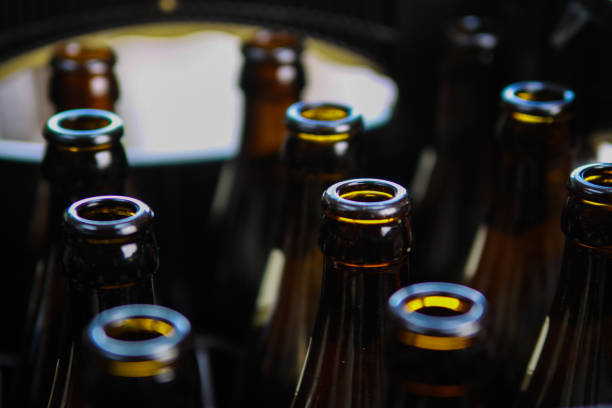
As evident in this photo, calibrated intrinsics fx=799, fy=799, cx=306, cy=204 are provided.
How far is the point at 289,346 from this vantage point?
2.04 ft

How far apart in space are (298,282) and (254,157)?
9.6 inches

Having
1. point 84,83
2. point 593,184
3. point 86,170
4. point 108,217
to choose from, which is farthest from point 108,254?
point 84,83

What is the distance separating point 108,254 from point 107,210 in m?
0.03

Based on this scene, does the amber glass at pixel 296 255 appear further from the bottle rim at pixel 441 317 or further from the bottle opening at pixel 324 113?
the bottle rim at pixel 441 317

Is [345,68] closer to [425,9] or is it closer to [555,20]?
[425,9]

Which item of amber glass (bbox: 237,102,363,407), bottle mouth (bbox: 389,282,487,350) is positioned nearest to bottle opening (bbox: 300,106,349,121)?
amber glass (bbox: 237,102,363,407)

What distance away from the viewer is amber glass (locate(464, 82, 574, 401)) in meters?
0.55

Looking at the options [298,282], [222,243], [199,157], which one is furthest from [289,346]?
[222,243]

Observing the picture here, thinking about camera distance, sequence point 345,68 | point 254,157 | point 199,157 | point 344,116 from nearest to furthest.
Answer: point 344,116
point 199,157
point 254,157
point 345,68

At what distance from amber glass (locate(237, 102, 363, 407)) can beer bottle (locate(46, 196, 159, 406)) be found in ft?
0.51

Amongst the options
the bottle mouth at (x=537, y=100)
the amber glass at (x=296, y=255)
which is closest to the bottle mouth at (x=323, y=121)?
the amber glass at (x=296, y=255)

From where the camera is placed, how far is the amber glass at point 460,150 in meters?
0.76

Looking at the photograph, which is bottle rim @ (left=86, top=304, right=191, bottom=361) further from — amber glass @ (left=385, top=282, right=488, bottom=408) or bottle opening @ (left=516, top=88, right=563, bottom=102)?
bottle opening @ (left=516, top=88, right=563, bottom=102)

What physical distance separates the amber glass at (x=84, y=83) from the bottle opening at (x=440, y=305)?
0.49 metres
